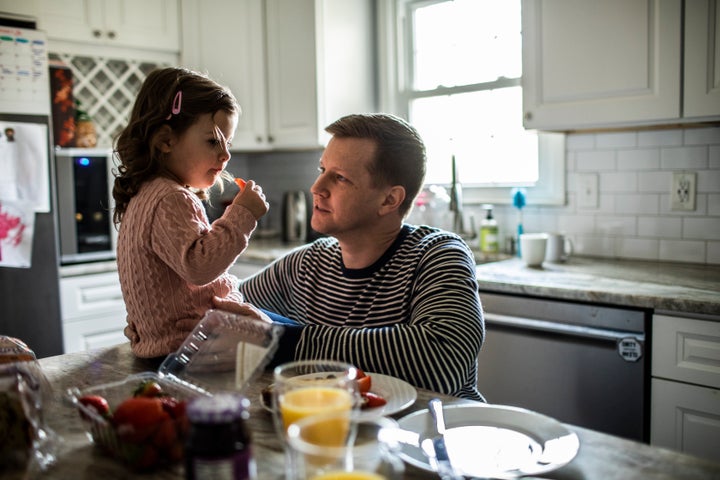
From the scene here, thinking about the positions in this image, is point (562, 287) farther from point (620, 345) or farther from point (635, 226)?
point (635, 226)

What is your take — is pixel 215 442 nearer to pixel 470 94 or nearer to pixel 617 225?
pixel 617 225

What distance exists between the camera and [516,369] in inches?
92.0

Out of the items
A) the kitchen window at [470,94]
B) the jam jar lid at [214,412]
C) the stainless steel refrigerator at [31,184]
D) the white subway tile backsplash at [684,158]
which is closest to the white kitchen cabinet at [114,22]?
the stainless steel refrigerator at [31,184]

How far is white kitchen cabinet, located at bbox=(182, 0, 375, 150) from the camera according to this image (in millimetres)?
3426

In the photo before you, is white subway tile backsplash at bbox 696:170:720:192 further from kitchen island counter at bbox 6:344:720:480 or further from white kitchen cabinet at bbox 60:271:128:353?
white kitchen cabinet at bbox 60:271:128:353

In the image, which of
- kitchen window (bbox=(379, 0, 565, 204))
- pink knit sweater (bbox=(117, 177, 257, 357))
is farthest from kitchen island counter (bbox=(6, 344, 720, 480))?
kitchen window (bbox=(379, 0, 565, 204))

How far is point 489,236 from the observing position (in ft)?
9.88

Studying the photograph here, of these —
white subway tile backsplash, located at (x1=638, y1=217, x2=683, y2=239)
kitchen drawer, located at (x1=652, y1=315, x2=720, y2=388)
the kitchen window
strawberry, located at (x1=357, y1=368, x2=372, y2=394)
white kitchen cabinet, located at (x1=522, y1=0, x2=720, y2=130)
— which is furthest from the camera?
the kitchen window

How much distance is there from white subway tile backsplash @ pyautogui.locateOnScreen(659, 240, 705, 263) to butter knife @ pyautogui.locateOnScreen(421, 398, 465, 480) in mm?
1937

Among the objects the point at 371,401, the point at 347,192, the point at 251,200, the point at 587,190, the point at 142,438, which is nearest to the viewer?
the point at 142,438

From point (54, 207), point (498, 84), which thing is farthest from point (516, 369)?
point (54, 207)

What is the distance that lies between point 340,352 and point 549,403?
125cm

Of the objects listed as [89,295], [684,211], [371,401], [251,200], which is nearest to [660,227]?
[684,211]

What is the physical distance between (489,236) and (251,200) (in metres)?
1.81
